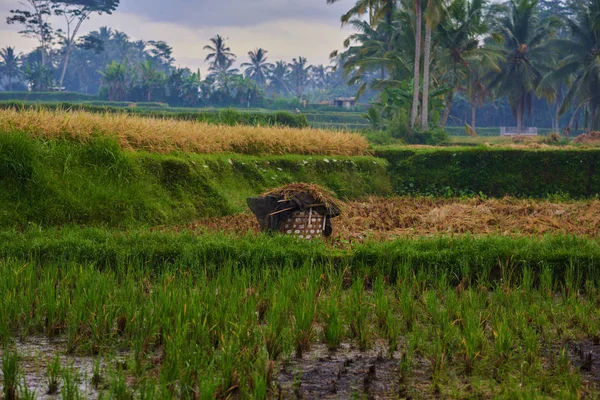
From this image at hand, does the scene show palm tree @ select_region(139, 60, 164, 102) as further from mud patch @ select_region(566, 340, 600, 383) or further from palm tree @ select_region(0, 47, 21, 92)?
mud patch @ select_region(566, 340, 600, 383)

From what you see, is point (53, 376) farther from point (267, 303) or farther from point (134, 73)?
point (134, 73)

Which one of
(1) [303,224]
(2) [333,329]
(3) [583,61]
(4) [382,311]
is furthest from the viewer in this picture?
(3) [583,61]

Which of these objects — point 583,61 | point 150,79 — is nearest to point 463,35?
point 583,61

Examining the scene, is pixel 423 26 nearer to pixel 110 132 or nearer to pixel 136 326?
pixel 110 132

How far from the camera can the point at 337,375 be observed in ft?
13.2

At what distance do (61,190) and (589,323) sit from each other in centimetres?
614

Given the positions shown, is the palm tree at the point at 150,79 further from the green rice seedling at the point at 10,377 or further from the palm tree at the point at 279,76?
the green rice seedling at the point at 10,377

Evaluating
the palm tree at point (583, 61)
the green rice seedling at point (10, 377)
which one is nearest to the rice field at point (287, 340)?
the green rice seedling at point (10, 377)

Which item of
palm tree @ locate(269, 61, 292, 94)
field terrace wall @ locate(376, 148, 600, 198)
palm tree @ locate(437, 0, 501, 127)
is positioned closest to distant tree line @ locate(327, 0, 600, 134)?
palm tree @ locate(437, 0, 501, 127)

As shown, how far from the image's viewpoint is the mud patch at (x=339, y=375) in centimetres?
372

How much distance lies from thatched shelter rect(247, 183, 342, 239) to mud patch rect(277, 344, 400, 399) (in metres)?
3.66

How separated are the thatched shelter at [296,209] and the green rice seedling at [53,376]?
4520 millimetres

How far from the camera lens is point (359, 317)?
4.82m

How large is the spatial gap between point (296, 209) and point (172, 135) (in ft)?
12.4
